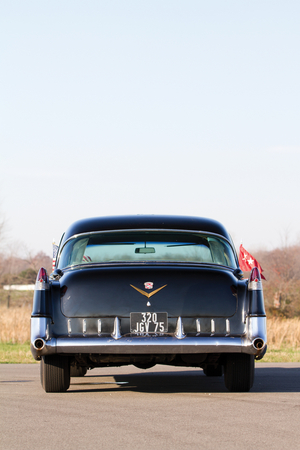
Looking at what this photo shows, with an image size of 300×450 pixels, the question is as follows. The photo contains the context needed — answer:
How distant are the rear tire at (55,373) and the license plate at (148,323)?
0.92 meters

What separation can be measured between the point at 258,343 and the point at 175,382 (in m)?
2.23

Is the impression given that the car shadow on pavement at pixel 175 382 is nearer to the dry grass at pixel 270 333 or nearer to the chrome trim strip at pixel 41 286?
the chrome trim strip at pixel 41 286

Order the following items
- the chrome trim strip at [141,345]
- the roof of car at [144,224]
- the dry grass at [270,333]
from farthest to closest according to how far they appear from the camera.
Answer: the dry grass at [270,333], the roof of car at [144,224], the chrome trim strip at [141,345]

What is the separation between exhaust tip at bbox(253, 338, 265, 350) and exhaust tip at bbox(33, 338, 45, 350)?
2.06 metres

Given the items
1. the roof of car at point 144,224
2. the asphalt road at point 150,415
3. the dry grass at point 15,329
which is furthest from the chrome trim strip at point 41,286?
the dry grass at point 15,329

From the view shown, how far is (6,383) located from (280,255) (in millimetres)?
42364

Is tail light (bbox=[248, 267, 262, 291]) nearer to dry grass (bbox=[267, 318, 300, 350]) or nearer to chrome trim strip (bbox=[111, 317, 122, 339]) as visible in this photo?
chrome trim strip (bbox=[111, 317, 122, 339])

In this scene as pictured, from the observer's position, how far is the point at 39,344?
243 inches

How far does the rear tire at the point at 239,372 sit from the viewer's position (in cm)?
662

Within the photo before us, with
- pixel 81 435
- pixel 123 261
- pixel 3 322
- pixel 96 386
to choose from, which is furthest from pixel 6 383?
pixel 3 322

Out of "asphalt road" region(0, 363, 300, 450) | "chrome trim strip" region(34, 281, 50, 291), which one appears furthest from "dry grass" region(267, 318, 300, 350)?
"chrome trim strip" region(34, 281, 50, 291)

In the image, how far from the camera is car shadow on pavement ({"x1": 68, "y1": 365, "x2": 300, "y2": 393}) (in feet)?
24.0

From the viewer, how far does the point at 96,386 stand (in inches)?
302

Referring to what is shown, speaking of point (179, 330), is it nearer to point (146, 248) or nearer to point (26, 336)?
point (146, 248)
